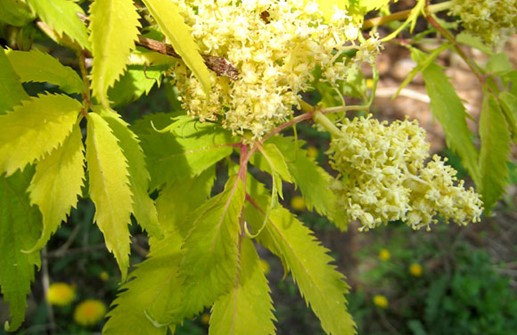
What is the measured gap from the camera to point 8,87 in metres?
0.67

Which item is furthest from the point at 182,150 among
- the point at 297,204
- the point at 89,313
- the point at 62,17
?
the point at 297,204

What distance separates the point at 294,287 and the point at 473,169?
161 cm

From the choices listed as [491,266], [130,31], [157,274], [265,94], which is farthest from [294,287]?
[130,31]

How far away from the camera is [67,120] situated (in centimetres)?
69

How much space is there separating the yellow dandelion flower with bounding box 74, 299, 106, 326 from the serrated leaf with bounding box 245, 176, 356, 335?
145 cm

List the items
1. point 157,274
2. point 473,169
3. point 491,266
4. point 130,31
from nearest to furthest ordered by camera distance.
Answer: point 130,31, point 157,274, point 473,169, point 491,266

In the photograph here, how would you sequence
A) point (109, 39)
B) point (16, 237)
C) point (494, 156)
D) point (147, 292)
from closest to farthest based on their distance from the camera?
point (109, 39), point (16, 237), point (147, 292), point (494, 156)

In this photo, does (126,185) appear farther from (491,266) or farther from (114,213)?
(491,266)

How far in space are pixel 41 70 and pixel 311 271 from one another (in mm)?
521

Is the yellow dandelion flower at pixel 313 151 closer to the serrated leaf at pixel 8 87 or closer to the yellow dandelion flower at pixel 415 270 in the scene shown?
the yellow dandelion flower at pixel 415 270

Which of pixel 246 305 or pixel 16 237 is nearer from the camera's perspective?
pixel 16 237

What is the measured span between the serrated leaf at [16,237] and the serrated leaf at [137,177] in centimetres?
13

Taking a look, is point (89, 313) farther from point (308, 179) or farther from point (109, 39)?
point (109, 39)

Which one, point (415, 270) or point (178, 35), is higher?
point (178, 35)
